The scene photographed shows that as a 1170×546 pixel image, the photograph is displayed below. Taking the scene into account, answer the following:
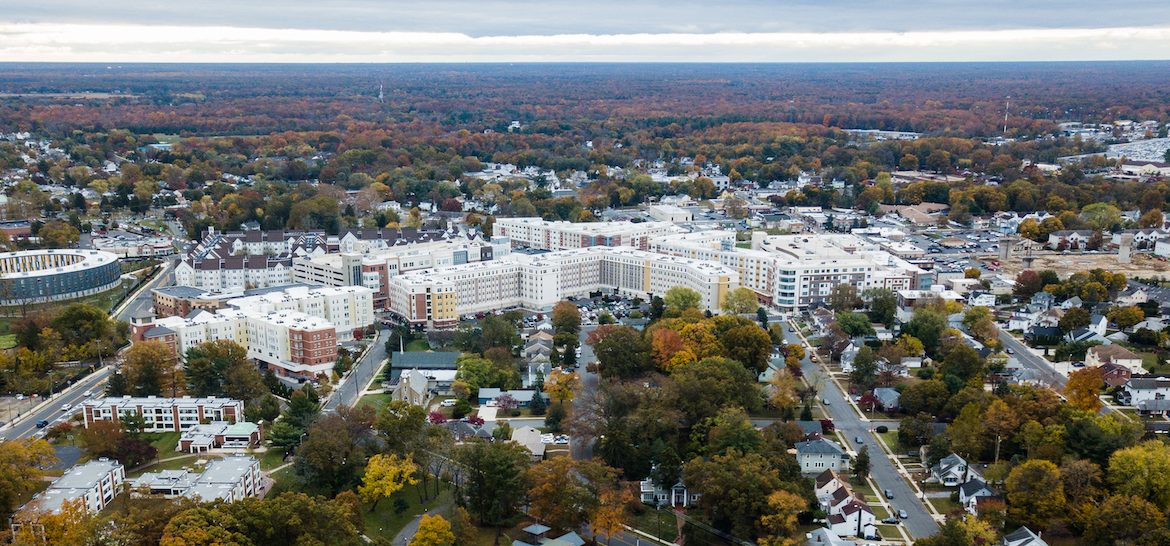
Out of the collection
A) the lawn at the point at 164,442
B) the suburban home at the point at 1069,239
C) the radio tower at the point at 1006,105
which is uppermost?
the radio tower at the point at 1006,105

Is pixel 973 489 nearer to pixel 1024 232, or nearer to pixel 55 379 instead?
pixel 55 379

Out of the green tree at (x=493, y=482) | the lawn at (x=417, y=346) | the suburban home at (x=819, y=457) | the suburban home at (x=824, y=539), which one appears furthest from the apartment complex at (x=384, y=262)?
the suburban home at (x=824, y=539)

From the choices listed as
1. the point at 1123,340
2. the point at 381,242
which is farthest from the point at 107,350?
the point at 1123,340

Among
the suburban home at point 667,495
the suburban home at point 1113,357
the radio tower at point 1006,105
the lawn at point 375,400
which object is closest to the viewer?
the suburban home at point 667,495

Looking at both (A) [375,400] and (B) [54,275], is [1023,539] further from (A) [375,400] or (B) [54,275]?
(B) [54,275]

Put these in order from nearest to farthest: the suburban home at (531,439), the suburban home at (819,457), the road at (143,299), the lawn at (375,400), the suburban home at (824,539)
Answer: the suburban home at (824,539)
the suburban home at (819,457)
the suburban home at (531,439)
the lawn at (375,400)
the road at (143,299)

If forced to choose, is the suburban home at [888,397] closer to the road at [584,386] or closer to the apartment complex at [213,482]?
the road at [584,386]

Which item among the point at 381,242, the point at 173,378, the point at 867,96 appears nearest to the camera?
the point at 173,378
